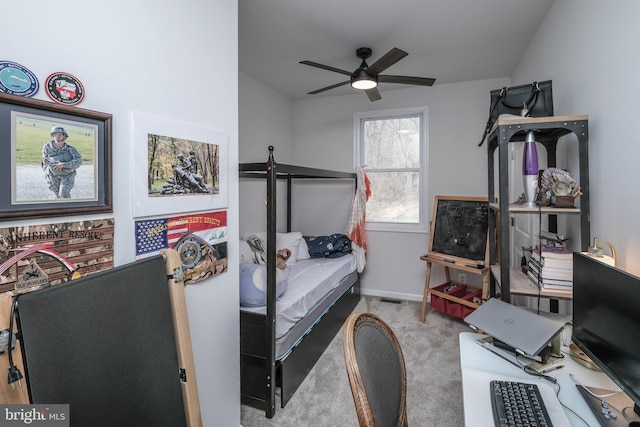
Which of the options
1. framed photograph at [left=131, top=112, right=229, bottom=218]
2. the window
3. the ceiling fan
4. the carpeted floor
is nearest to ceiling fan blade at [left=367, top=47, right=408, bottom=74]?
the ceiling fan

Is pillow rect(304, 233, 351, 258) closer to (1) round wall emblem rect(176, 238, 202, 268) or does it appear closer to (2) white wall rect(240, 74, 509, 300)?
(2) white wall rect(240, 74, 509, 300)

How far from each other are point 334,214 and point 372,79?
2.03 m

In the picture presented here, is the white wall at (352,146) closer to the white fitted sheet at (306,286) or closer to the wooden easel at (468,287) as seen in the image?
the wooden easel at (468,287)

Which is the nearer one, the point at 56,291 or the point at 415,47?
the point at 56,291

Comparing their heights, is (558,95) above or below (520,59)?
below

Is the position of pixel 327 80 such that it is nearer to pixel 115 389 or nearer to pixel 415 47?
pixel 415 47

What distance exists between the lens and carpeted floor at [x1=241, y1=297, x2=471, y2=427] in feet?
6.28

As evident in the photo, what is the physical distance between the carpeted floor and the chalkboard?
27.9 inches

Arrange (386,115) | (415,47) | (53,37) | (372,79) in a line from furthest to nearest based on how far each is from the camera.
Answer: (386,115)
(415,47)
(372,79)
(53,37)

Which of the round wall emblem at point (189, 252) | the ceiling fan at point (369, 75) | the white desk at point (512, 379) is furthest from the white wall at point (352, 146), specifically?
the white desk at point (512, 379)

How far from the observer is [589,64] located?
160cm

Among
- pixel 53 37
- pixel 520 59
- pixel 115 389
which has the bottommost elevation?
pixel 115 389

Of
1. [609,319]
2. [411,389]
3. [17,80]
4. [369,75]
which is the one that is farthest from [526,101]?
[17,80]

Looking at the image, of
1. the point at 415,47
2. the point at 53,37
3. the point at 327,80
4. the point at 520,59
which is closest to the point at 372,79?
the point at 415,47
